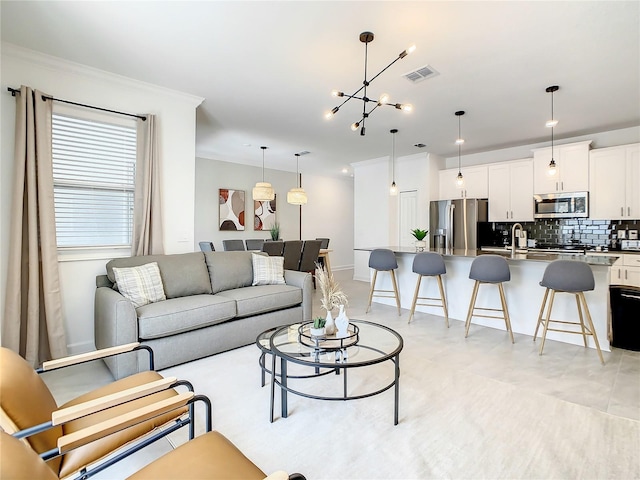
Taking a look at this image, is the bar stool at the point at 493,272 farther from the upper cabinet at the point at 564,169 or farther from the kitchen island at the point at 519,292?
the upper cabinet at the point at 564,169

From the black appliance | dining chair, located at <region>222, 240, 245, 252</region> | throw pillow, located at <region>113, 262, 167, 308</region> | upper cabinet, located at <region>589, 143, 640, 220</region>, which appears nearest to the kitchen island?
the black appliance

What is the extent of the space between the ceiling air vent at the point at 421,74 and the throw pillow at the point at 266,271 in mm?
2551

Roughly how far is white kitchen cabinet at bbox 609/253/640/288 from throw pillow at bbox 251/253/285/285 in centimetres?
477

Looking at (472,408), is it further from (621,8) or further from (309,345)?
(621,8)

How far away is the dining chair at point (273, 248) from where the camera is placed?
525 centimetres

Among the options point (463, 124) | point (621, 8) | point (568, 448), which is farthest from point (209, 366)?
point (463, 124)

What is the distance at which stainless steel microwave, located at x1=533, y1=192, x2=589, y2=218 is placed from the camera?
506 centimetres

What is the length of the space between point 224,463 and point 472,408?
68.7 inches

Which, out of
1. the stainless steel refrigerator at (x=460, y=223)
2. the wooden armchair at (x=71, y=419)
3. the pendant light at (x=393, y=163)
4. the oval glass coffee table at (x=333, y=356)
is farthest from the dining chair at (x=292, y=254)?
the wooden armchair at (x=71, y=419)

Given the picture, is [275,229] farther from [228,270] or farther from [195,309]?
[195,309]

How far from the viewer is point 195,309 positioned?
2.89 metres

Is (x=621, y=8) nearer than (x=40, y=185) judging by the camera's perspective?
Yes

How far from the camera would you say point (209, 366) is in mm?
2840

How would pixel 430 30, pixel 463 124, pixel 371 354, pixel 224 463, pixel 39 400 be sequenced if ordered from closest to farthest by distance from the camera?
1. pixel 224 463
2. pixel 39 400
3. pixel 371 354
4. pixel 430 30
5. pixel 463 124
